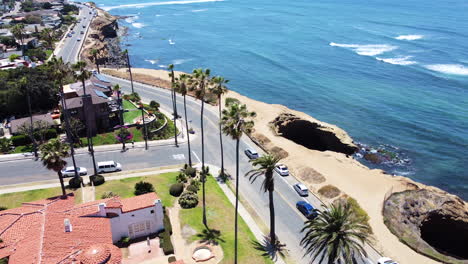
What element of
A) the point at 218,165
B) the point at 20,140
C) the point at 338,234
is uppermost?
the point at 338,234

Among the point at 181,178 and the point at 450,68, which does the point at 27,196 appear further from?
the point at 450,68

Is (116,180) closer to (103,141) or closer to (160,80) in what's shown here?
(103,141)

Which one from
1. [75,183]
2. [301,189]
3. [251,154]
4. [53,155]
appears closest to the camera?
[53,155]

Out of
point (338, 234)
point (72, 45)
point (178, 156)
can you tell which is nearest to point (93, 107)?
point (178, 156)

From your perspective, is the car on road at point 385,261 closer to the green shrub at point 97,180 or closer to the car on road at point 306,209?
the car on road at point 306,209

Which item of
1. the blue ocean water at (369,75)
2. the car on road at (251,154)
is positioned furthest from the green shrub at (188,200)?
the blue ocean water at (369,75)

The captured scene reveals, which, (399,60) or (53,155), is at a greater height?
(53,155)

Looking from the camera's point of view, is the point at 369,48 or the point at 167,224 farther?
the point at 369,48

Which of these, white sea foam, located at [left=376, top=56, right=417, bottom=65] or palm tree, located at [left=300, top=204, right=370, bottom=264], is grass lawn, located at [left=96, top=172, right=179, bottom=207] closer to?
palm tree, located at [left=300, top=204, right=370, bottom=264]

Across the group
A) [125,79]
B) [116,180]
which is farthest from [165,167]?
[125,79]
